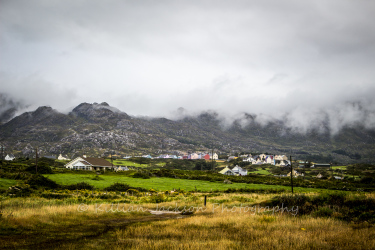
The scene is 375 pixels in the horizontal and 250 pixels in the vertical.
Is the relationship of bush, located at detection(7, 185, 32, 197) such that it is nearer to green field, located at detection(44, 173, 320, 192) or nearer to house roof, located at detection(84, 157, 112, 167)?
green field, located at detection(44, 173, 320, 192)

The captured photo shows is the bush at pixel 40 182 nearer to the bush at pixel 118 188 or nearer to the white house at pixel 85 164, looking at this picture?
the bush at pixel 118 188

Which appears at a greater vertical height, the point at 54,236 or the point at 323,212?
the point at 323,212

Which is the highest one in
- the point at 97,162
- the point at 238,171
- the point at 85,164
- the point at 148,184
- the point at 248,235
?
the point at 248,235

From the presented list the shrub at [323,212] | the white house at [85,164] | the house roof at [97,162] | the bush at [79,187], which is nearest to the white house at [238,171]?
the house roof at [97,162]

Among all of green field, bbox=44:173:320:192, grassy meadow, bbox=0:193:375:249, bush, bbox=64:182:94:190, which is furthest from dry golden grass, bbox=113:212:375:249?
green field, bbox=44:173:320:192

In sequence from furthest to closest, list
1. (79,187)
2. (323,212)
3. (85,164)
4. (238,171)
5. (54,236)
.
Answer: (238,171)
(85,164)
(79,187)
(323,212)
(54,236)

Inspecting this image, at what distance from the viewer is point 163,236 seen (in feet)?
45.4

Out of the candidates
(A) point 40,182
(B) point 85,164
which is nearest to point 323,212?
(A) point 40,182

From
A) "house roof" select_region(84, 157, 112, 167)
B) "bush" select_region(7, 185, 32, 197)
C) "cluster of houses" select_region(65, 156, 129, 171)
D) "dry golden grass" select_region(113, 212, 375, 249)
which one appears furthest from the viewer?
"house roof" select_region(84, 157, 112, 167)

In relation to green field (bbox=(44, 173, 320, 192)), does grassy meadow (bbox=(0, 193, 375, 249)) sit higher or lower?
higher

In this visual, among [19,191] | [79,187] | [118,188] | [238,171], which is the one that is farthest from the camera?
[238,171]

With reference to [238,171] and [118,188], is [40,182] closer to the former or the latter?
[118,188]

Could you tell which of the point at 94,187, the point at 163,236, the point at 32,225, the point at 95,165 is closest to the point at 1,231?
the point at 32,225

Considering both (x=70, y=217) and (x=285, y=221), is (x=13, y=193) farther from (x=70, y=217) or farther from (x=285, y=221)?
(x=285, y=221)
